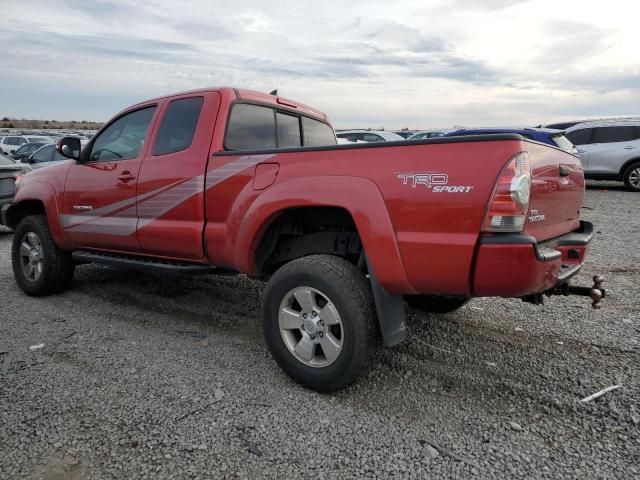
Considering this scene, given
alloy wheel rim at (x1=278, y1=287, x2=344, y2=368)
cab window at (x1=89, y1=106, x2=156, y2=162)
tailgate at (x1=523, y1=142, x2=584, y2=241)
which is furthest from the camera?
cab window at (x1=89, y1=106, x2=156, y2=162)

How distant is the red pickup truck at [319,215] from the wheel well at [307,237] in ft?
0.03

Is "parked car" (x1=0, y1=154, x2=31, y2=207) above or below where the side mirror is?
below

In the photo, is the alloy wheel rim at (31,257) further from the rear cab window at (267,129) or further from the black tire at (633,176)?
the black tire at (633,176)

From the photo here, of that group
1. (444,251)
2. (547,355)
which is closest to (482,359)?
(547,355)

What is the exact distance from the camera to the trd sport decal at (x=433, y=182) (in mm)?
2438

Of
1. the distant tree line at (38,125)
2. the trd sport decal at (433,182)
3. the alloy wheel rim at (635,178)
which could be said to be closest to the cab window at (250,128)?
the trd sport decal at (433,182)

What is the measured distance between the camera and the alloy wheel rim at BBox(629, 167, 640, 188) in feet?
43.3

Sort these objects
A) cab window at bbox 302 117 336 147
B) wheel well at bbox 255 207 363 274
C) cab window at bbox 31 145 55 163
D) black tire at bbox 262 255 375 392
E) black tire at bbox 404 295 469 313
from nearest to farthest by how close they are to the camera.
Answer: black tire at bbox 262 255 375 392 → wheel well at bbox 255 207 363 274 → black tire at bbox 404 295 469 313 → cab window at bbox 302 117 336 147 → cab window at bbox 31 145 55 163

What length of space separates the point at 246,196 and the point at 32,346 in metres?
2.06

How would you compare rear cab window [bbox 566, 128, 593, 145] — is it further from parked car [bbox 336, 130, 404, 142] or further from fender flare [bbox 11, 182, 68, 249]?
fender flare [bbox 11, 182, 68, 249]

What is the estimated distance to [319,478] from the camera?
2246 mm

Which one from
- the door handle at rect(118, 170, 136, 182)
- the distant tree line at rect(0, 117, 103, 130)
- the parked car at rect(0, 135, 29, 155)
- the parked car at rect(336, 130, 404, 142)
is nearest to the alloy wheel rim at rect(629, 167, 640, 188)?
the parked car at rect(336, 130, 404, 142)

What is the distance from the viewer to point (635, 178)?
13.3 meters

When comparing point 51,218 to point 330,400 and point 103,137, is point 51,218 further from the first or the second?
point 330,400
